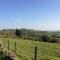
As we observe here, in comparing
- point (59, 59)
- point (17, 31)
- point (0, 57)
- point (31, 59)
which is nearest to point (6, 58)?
point (0, 57)

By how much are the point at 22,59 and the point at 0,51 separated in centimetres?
343

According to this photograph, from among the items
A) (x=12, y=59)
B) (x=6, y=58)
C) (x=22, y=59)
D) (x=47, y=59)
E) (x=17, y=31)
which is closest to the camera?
(x=12, y=59)

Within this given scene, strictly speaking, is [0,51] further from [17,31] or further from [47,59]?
[17,31]

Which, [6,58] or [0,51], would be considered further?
[0,51]

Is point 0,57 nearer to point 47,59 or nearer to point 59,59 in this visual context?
point 47,59

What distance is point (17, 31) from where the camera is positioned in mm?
97625

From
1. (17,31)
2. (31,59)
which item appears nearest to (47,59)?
(31,59)

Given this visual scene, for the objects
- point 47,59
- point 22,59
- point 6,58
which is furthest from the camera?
point 47,59

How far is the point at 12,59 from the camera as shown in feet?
46.4

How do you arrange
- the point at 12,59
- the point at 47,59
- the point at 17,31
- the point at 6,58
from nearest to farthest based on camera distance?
the point at 12,59 → the point at 6,58 → the point at 47,59 → the point at 17,31

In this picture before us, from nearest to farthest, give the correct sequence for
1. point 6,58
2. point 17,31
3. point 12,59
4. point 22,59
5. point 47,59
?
point 12,59 → point 6,58 → point 22,59 → point 47,59 → point 17,31

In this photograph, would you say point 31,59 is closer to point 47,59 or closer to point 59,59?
point 47,59

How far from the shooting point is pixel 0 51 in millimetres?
18734

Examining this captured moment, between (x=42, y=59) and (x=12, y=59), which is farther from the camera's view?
(x=42, y=59)
